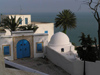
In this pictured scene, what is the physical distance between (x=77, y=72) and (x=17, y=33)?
8326 mm

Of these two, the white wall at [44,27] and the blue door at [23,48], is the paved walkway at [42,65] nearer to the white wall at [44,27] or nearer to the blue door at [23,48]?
the blue door at [23,48]

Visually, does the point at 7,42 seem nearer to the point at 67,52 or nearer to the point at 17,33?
the point at 17,33

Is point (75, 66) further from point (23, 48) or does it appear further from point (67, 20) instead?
point (67, 20)

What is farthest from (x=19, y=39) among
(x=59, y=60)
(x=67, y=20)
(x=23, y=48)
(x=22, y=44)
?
(x=67, y=20)

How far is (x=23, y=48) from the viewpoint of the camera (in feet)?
60.1

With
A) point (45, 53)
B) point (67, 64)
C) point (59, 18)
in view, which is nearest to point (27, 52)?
point (45, 53)

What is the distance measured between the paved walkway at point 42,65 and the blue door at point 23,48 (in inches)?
27.9

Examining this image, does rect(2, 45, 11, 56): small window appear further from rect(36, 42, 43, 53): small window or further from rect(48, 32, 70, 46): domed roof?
rect(48, 32, 70, 46): domed roof

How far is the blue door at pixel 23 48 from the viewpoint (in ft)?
59.5

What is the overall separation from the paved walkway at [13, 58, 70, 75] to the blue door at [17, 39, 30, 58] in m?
0.71

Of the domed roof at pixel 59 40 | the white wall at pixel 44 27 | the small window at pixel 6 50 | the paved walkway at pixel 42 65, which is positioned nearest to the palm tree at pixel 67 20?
the white wall at pixel 44 27

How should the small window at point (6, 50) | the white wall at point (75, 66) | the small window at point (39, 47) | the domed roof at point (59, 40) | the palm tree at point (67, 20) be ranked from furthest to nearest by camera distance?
the palm tree at point (67, 20) → the domed roof at point (59, 40) → the small window at point (39, 47) → the small window at point (6, 50) → the white wall at point (75, 66)

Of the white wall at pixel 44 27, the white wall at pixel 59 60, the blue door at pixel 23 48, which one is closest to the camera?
the white wall at pixel 59 60

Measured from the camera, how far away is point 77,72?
44.8 ft
